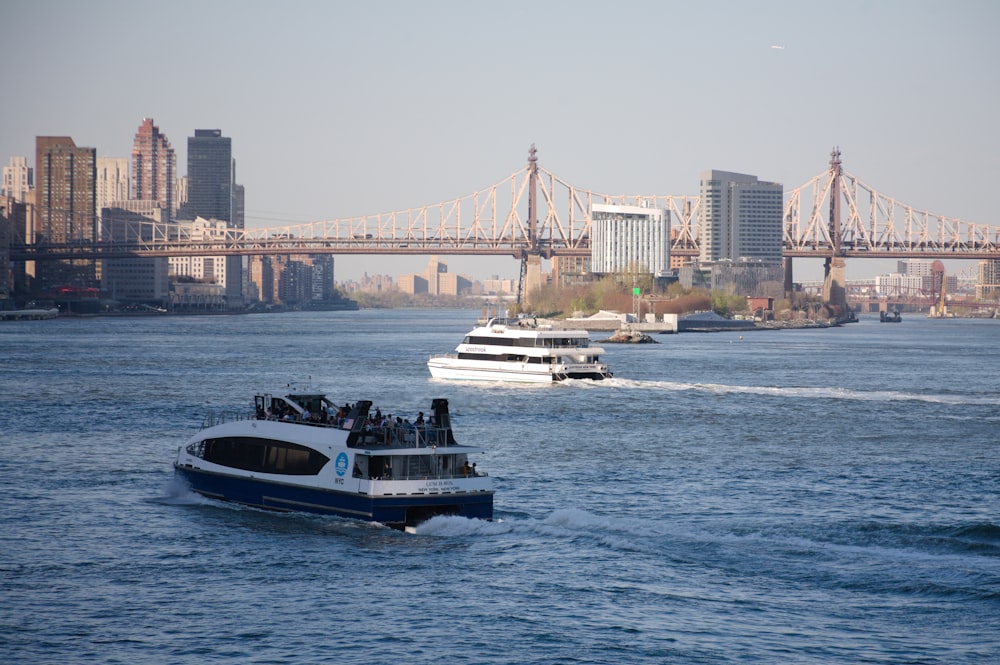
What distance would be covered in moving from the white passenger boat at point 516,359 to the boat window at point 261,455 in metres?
33.3

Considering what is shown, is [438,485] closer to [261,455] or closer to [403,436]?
[403,436]

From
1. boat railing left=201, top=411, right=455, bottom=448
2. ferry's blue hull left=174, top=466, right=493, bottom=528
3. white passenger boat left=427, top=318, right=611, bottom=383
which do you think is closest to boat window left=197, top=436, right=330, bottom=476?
ferry's blue hull left=174, top=466, right=493, bottom=528

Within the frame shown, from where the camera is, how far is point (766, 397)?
54.0 meters

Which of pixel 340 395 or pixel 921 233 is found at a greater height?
pixel 921 233

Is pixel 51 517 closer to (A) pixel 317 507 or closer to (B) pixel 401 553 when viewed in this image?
(A) pixel 317 507

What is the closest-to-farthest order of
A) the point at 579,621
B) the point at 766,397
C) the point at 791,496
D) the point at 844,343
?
the point at 579,621, the point at 791,496, the point at 766,397, the point at 844,343

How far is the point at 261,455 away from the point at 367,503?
3.06 m

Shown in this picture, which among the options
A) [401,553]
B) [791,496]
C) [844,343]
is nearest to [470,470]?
[401,553]

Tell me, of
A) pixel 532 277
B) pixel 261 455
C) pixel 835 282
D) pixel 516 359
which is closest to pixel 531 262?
pixel 532 277

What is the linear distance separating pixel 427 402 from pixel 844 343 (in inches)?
2861

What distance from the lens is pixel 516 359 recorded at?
6144 cm

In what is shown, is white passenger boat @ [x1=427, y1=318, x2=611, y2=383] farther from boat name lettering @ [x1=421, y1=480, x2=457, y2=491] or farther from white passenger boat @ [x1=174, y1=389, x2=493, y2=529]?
boat name lettering @ [x1=421, y1=480, x2=457, y2=491]

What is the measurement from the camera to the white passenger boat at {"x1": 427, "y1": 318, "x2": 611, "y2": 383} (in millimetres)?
60656

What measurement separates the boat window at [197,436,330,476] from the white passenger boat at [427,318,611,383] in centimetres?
3328
